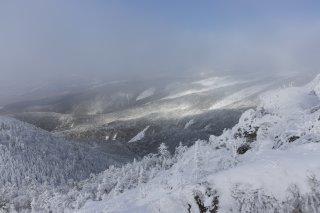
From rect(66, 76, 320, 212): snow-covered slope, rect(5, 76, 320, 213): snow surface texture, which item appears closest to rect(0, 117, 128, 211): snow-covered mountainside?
rect(5, 76, 320, 213): snow surface texture

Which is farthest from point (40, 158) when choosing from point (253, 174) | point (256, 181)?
point (256, 181)

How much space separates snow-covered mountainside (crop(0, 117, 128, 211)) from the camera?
5171 inches

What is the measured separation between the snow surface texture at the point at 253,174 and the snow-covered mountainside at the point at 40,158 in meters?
88.3

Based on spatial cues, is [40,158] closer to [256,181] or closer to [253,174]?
[253,174]

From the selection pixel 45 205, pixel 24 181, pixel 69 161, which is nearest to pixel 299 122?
pixel 45 205

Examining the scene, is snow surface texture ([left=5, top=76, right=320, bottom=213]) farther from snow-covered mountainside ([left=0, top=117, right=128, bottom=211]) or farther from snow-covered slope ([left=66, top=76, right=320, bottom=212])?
snow-covered mountainside ([left=0, top=117, right=128, bottom=211])

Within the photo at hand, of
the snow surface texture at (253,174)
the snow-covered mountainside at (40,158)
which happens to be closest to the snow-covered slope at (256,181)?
the snow surface texture at (253,174)

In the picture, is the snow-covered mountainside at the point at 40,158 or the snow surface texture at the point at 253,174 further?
the snow-covered mountainside at the point at 40,158

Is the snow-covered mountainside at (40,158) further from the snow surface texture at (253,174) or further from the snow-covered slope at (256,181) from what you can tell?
the snow-covered slope at (256,181)

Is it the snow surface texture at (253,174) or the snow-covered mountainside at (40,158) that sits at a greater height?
the snow surface texture at (253,174)

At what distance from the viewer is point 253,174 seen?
2158 centimetres

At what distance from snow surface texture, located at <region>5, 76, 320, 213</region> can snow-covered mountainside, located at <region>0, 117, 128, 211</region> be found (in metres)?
88.3

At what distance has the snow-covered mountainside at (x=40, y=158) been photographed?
131 metres

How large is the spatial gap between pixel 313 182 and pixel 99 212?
35.1ft
